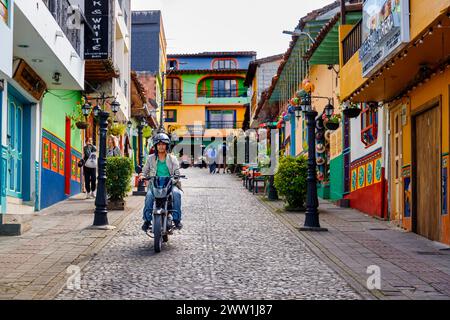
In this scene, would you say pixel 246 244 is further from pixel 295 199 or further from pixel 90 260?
pixel 295 199

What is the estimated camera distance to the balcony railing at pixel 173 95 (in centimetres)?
6469

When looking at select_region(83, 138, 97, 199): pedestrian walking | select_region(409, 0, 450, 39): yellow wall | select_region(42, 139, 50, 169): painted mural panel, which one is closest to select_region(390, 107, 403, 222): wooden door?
select_region(409, 0, 450, 39): yellow wall

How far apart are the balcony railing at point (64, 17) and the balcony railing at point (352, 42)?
20.6ft

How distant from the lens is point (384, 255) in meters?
9.91

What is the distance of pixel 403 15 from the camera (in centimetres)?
976

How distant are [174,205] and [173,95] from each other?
5516 cm

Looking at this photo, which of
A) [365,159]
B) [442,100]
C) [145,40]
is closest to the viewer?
[442,100]

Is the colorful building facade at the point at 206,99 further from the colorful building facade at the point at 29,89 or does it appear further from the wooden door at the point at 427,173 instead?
the wooden door at the point at 427,173

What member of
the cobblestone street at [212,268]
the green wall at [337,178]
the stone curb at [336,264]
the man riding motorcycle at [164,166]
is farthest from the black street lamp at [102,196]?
the green wall at [337,178]

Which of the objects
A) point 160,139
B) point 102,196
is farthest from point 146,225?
point 102,196

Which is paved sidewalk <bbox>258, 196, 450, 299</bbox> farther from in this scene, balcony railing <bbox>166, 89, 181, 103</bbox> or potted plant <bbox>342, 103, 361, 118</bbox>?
balcony railing <bbox>166, 89, 181, 103</bbox>

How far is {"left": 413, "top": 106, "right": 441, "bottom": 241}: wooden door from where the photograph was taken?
11.5m

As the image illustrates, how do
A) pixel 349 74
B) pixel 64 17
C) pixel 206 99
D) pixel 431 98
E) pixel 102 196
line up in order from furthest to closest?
pixel 206 99, pixel 64 17, pixel 349 74, pixel 102 196, pixel 431 98

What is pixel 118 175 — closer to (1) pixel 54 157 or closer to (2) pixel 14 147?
(2) pixel 14 147
